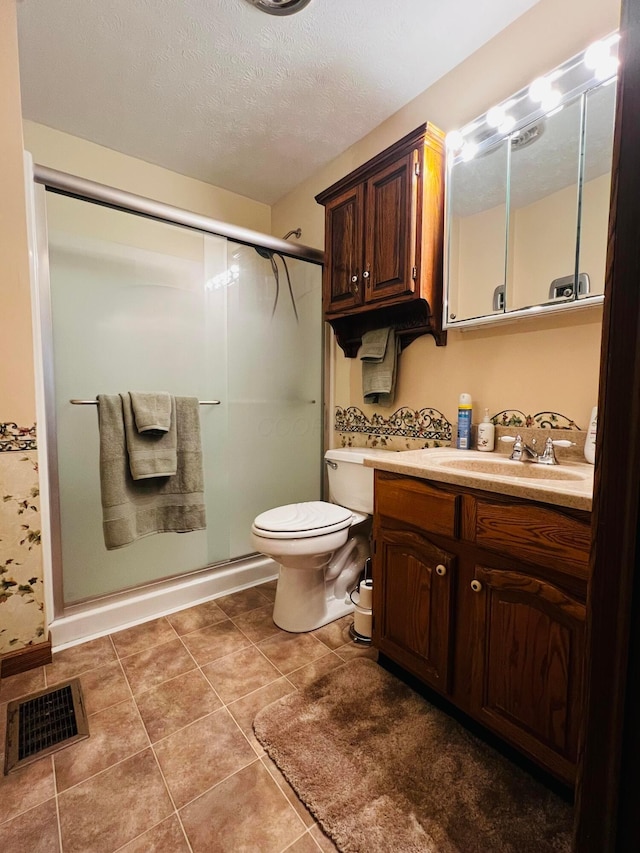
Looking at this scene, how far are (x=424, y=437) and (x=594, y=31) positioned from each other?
1.50 meters

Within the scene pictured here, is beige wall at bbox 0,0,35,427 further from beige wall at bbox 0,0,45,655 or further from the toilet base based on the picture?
the toilet base

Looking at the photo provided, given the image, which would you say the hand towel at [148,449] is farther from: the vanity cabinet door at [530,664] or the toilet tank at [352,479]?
the vanity cabinet door at [530,664]

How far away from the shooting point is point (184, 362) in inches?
80.4

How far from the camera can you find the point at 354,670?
1438 mm

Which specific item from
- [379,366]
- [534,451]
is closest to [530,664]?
[534,451]

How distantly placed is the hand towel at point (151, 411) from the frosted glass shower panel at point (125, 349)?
0.22m

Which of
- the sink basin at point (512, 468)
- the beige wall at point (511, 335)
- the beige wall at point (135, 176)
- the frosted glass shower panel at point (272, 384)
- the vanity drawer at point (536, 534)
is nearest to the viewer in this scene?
the vanity drawer at point (536, 534)

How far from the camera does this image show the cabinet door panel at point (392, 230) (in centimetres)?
162

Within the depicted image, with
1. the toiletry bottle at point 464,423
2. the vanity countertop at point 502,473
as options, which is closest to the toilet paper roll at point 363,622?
the vanity countertop at point 502,473

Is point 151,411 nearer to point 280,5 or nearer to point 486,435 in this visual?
point 486,435

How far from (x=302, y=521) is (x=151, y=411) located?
31.8 inches

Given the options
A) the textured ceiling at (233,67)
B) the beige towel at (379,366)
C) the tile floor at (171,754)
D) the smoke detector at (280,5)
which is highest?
the textured ceiling at (233,67)

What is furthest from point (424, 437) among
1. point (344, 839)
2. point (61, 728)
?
point (61, 728)

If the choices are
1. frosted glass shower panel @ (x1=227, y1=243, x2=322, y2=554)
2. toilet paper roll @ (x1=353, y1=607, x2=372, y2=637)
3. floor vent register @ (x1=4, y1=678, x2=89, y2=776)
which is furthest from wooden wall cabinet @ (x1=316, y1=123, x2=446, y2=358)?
floor vent register @ (x1=4, y1=678, x2=89, y2=776)
